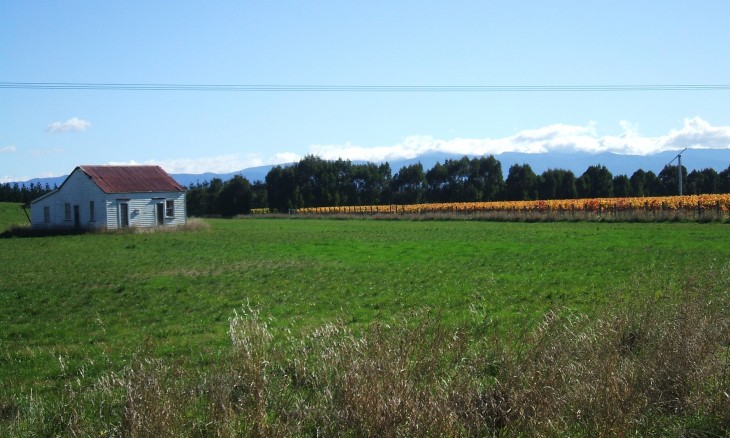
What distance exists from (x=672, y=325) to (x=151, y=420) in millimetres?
5972

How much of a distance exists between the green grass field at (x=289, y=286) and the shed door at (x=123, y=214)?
60.5 feet

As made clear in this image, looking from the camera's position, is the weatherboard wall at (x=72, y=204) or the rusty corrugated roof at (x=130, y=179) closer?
the weatherboard wall at (x=72, y=204)

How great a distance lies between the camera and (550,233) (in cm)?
3662

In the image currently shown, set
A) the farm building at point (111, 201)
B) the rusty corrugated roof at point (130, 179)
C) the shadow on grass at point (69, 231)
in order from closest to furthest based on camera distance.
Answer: the shadow on grass at point (69, 231)
the farm building at point (111, 201)
the rusty corrugated roof at point (130, 179)

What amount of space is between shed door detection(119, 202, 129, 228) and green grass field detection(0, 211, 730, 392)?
18.4 m

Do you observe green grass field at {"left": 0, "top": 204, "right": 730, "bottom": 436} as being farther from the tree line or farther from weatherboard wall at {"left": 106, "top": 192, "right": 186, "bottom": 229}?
the tree line

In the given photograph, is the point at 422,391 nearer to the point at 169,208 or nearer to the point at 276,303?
the point at 276,303

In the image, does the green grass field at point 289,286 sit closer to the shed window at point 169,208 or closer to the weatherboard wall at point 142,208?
the weatherboard wall at point 142,208

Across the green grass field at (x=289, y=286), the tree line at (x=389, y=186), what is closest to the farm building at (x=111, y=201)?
the green grass field at (x=289, y=286)

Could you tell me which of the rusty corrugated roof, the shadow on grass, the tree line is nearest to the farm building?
the rusty corrugated roof

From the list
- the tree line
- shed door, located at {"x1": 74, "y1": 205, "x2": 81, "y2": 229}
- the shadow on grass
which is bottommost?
the shadow on grass

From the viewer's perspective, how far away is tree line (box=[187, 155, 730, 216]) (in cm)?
9331

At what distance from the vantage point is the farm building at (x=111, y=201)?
48906 mm

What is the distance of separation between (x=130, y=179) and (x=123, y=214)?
324 centimetres
